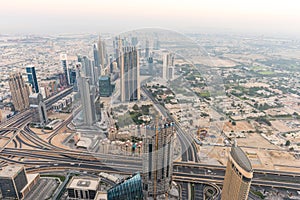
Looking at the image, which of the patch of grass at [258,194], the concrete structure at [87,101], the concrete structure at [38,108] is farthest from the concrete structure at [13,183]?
the patch of grass at [258,194]

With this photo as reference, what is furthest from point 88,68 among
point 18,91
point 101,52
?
point 18,91

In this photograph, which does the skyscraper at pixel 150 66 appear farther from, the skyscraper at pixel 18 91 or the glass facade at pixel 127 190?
the skyscraper at pixel 18 91

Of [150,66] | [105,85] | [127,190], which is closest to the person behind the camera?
[127,190]

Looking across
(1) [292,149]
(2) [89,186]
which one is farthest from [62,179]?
(1) [292,149]

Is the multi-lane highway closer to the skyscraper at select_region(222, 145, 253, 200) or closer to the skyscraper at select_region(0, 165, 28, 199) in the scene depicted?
the skyscraper at select_region(222, 145, 253, 200)

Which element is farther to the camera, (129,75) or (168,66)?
(129,75)

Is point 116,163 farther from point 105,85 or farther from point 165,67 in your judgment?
point 105,85
